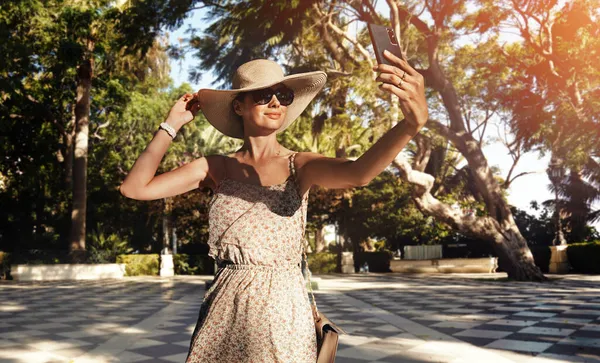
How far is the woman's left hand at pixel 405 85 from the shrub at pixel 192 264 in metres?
25.4

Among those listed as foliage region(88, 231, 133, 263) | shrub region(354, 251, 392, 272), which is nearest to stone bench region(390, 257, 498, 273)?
shrub region(354, 251, 392, 272)

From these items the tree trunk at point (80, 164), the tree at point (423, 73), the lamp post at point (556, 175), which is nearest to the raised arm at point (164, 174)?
the tree at point (423, 73)

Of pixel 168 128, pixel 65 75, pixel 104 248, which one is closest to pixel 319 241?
pixel 104 248

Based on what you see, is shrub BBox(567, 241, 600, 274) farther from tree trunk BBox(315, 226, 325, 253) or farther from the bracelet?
the bracelet

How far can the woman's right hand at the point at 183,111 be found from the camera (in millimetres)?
1986

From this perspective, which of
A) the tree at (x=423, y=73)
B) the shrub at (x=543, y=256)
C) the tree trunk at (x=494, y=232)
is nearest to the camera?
the tree at (x=423, y=73)

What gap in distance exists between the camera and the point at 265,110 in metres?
2.02

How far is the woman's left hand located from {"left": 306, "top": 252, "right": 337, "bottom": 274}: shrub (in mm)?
24659

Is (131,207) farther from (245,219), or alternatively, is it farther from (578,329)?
(245,219)

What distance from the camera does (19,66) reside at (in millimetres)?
18625

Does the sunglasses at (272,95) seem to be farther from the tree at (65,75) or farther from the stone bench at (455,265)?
the stone bench at (455,265)

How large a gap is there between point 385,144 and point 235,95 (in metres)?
0.70

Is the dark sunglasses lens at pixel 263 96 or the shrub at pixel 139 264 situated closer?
the dark sunglasses lens at pixel 263 96

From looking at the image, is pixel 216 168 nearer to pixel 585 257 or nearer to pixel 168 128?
pixel 168 128
